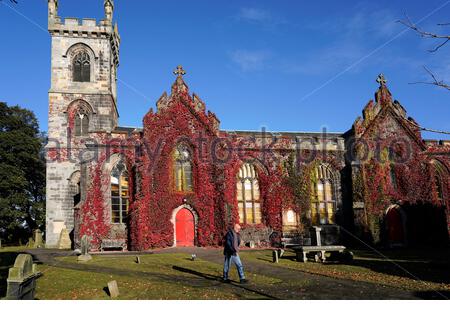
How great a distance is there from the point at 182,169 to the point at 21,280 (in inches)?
732

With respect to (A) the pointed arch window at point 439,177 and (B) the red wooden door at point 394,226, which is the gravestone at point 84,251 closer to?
(B) the red wooden door at point 394,226

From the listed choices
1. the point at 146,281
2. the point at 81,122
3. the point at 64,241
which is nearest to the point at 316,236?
the point at 146,281

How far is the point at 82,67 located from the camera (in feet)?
116

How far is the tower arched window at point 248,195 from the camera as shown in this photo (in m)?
29.0

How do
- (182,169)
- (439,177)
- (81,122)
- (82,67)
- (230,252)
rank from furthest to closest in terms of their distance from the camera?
(82,67)
(81,122)
(439,177)
(182,169)
(230,252)

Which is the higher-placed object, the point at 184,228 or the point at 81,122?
the point at 81,122

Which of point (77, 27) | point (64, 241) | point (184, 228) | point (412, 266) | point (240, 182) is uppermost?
point (77, 27)

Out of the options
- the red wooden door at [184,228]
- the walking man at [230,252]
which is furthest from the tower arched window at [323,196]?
the walking man at [230,252]

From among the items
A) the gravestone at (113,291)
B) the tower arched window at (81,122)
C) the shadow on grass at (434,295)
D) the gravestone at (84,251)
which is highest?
the tower arched window at (81,122)

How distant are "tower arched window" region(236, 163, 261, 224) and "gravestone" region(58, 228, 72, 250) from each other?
1382 cm

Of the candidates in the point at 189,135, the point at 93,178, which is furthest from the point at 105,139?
the point at 189,135

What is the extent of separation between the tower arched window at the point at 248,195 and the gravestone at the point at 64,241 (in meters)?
13.8

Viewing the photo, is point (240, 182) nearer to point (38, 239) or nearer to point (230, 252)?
point (230, 252)

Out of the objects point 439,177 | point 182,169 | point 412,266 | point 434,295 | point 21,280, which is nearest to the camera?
point 21,280
